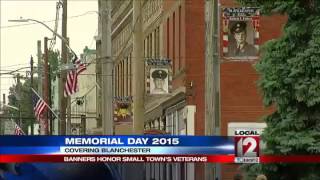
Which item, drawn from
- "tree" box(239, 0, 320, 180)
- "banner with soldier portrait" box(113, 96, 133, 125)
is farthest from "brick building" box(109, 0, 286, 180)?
"tree" box(239, 0, 320, 180)

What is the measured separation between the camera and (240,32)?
24.4 metres

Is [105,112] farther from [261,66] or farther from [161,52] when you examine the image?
[161,52]

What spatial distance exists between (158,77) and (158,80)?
0.71 feet

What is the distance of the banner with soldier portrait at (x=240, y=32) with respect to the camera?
20.5 metres

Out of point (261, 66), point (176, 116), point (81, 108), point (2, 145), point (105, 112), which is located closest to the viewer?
point (2, 145)

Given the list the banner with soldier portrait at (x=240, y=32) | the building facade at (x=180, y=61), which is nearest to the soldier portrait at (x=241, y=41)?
the banner with soldier portrait at (x=240, y=32)

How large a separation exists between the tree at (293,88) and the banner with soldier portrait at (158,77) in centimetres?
1450

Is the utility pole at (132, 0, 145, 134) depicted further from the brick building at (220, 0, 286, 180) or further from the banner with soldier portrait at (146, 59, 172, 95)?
the brick building at (220, 0, 286, 180)

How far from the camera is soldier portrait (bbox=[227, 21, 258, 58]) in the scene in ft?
75.4

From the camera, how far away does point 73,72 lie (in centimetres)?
3694

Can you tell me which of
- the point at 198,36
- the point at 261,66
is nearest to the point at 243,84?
the point at 198,36

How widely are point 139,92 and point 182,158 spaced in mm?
9953

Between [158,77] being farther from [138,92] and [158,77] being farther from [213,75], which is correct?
[213,75]

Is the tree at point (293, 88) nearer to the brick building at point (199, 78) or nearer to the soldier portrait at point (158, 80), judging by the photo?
the soldier portrait at point (158, 80)
